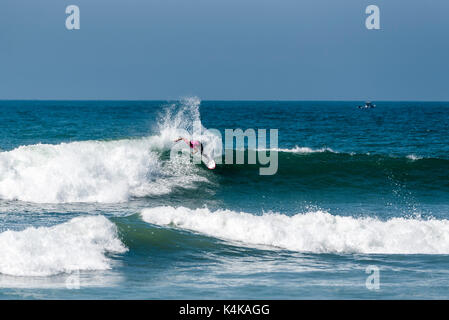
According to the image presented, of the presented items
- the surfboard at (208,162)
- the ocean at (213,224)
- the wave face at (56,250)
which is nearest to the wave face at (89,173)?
the ocean at (213,224)

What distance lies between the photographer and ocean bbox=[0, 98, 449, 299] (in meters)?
10.1

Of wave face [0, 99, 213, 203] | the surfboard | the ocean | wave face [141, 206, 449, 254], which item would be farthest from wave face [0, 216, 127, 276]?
the surfboard

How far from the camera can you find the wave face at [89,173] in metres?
19.6

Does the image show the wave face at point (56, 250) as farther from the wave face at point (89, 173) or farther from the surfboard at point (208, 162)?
the surfboard at point (208, 162)

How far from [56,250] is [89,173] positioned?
971 centimetres

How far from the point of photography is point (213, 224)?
15.2 meters

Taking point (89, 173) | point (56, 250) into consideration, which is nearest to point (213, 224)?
point (56, 250)

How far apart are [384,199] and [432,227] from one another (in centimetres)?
591

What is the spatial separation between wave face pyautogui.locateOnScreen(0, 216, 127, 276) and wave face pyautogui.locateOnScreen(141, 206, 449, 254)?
9.20 feet

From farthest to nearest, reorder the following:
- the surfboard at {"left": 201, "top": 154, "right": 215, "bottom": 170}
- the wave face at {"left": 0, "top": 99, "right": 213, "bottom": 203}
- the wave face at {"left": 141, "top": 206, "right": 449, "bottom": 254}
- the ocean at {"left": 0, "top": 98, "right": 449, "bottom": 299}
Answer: the surfboard at {"left": 201, "top": 154, "right": 215, "bottom": 170} → the wave face at {"left": 0, "top": 99, "right": 213, "bottom": 203} → the wave face at {"left": 141, "top": 206, "right": 449, "bottom": 254} → the ocean at {"left": 0, "top": 98, "right": 449, "bottom": 299}

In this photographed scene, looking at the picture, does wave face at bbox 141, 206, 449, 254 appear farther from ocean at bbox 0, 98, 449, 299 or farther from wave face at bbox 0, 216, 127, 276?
wave face at bbox 0, 216, 127, 276

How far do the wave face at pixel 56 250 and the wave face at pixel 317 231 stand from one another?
9.20 feet
